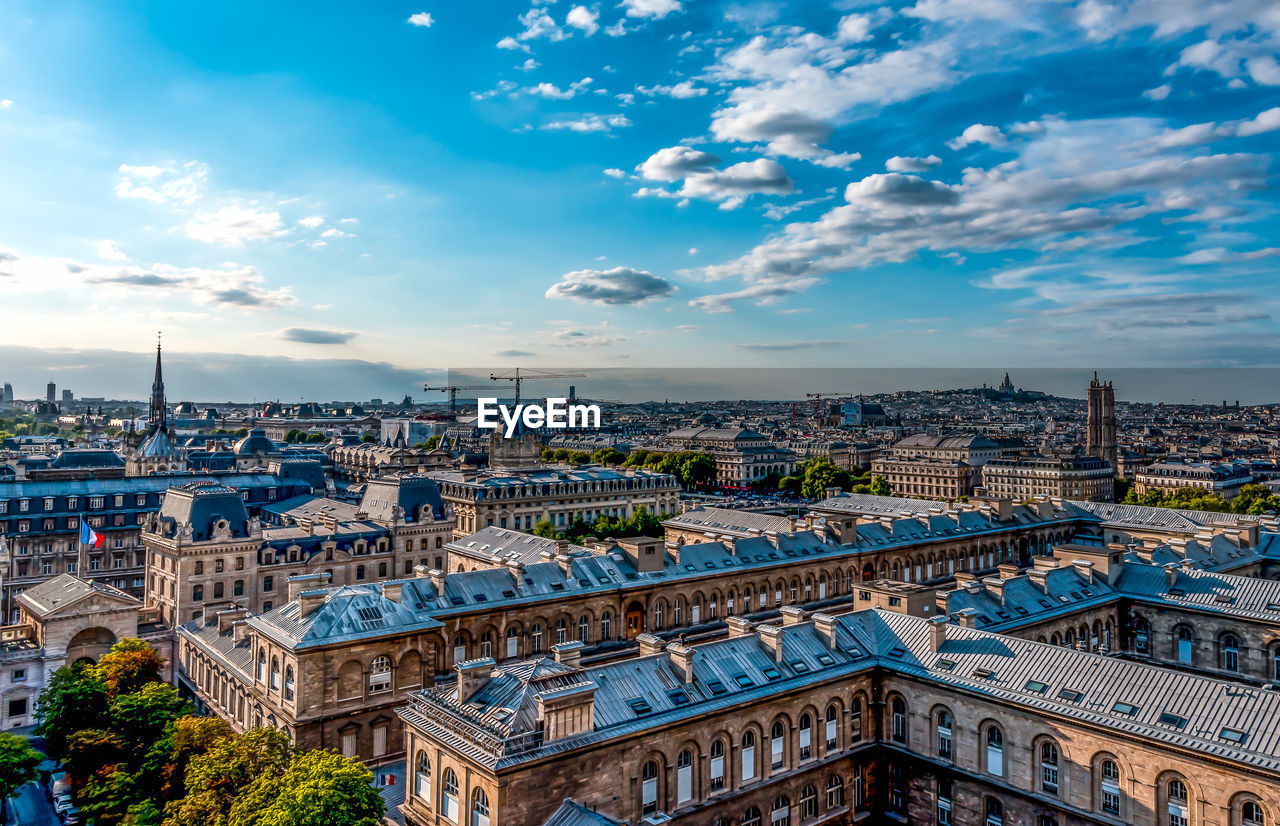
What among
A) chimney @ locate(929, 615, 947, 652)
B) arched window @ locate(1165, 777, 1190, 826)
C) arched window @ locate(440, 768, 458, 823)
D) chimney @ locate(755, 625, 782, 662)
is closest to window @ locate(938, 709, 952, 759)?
chimney @ locate(929, 615, 947, 652)

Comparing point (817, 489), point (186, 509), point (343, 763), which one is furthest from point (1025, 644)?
point (817, 489)

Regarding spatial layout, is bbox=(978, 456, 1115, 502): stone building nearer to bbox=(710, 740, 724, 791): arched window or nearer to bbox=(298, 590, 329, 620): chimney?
bbox=(710, 740, 724, 791): arched window

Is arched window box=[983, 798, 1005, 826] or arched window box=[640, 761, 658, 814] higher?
arched window box=[640, 761, 658, 814]

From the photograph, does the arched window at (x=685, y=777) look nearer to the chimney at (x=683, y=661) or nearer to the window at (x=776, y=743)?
the chimney at (x=683, y=661)

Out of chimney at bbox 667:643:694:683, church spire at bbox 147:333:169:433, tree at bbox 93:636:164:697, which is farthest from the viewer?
church spire at bbox 147:333:169:433

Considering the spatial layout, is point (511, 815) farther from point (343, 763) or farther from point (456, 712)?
point (343, 763)

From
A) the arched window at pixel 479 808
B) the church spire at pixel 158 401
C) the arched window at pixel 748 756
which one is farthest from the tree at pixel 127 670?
the church spire at pixel 158 401

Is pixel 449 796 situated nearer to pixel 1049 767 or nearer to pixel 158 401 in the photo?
pixel 1049 767
